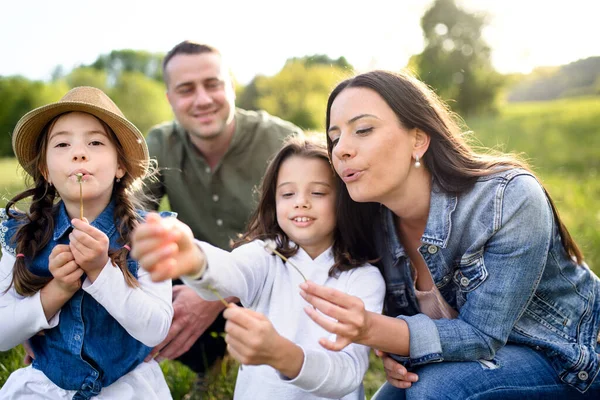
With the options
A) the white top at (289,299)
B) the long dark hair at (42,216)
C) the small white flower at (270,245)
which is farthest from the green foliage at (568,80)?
the long dark hair at (42,216)

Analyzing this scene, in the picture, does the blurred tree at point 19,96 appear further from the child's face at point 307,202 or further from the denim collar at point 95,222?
the child's face at point 307,202

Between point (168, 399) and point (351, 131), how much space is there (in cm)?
147

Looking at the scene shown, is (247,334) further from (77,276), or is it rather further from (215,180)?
(215,180)

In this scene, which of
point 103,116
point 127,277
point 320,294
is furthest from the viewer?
point 103,116

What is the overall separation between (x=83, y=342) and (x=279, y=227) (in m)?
1.03

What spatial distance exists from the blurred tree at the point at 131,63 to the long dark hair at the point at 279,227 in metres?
40.6

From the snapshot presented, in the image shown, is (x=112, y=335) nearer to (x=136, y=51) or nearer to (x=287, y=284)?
(x=287, y=284)

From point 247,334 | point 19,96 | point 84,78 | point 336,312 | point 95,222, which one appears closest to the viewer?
point 247,334

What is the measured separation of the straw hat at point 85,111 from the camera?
2.46 m

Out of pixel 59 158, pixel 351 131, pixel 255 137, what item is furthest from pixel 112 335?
pixel 255 137

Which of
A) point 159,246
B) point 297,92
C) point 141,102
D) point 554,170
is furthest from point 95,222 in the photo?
point 141,102

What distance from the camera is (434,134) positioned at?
261 cm

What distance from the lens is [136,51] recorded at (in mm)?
48812

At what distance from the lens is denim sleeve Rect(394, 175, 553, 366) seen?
2418 millimetres
